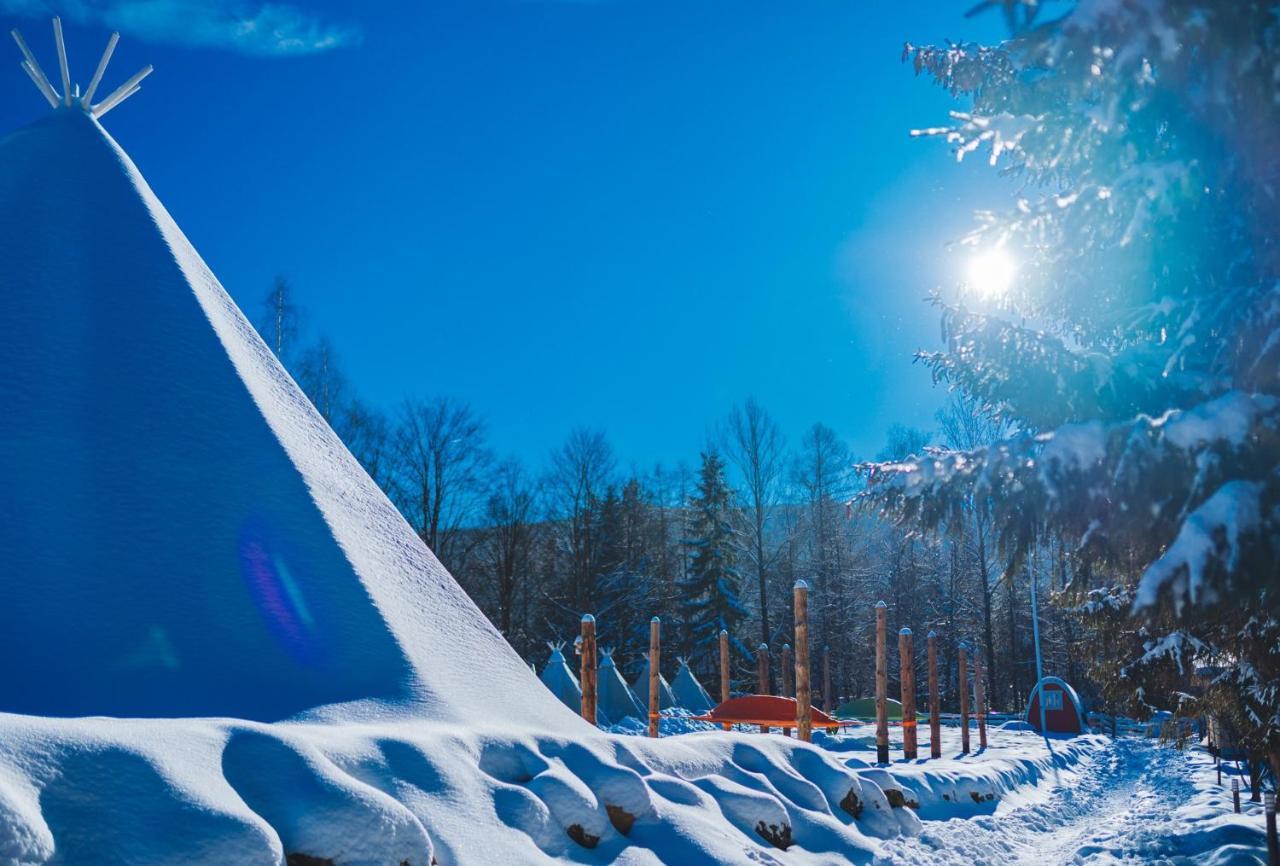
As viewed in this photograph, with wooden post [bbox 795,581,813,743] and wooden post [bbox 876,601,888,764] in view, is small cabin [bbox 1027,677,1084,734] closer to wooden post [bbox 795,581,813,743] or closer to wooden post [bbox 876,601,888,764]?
wooden post [bbox 876,601,888,764]

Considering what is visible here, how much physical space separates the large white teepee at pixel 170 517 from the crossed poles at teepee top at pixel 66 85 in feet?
2.26

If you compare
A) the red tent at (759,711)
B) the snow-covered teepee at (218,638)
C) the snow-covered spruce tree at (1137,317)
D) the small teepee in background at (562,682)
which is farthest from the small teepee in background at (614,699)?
the snow-covered spruce tree at (1137,317)

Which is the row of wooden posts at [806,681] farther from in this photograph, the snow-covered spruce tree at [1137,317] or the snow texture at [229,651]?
the snow-covered spruce tree at [1137,317]

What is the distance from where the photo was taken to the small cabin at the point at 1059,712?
85.1 feet

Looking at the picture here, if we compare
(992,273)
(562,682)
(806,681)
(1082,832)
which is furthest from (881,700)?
(562,682)

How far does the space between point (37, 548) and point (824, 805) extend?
5835 millimetres

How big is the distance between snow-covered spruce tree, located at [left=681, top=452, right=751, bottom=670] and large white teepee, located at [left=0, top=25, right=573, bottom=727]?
977 inches

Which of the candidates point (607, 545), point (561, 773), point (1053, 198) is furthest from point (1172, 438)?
point (607, 545)

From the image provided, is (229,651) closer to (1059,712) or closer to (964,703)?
(964,703)

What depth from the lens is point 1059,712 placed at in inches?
1028

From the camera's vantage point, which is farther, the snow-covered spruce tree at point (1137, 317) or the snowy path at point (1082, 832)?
the snowy path at point (1082, 832)

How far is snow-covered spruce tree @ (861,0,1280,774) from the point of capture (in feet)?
Answer: 12.5

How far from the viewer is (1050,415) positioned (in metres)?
5.04

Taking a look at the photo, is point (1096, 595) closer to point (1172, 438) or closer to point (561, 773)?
point (1172, 438)
